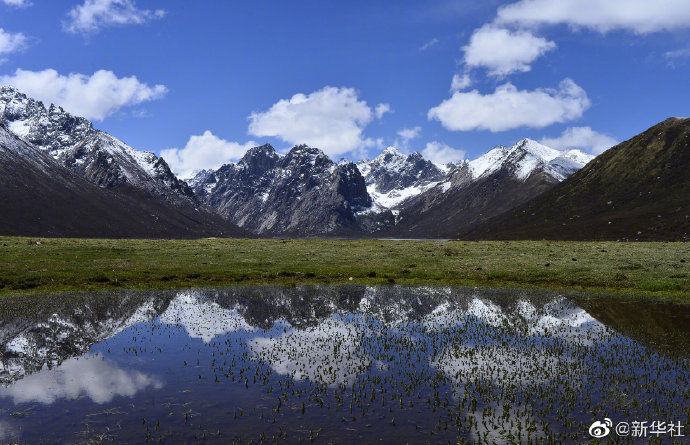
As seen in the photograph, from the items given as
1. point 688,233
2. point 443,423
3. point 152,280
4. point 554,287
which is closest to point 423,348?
point 443,423

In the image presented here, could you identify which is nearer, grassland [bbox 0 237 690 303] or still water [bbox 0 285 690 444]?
still water [bbox 0 285 690 444]

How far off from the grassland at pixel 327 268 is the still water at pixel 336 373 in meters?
10.9

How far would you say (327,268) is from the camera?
2394 inches

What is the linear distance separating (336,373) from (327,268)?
130ft

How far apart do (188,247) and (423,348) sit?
60637mm

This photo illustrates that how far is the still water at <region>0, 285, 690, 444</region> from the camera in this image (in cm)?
1553

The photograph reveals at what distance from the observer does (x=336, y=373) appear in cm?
2122

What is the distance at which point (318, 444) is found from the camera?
14.3m

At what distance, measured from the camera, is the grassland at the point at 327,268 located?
47500 mm

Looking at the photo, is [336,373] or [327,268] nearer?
[336,373]

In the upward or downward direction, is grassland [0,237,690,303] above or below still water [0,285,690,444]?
above

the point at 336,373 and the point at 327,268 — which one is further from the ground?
the point at 327,268

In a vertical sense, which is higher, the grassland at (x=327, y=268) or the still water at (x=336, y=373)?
the grassland at (x=327, y=268)

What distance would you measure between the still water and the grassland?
10878 millimetres
